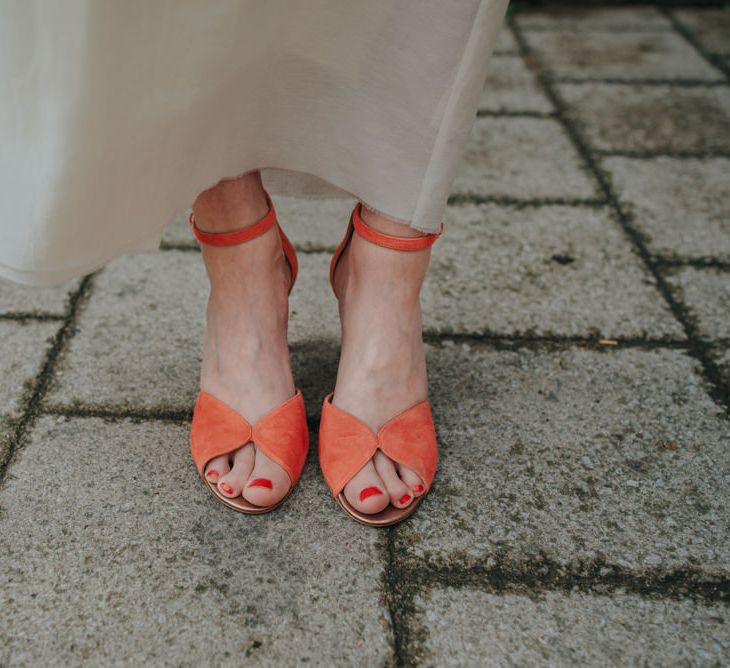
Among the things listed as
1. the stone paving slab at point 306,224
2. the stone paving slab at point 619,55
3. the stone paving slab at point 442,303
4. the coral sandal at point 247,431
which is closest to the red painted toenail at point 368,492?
the coral sandal at point 247,431

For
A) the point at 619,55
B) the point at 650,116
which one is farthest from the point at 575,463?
the point at 619,55

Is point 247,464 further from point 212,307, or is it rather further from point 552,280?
point 552,280

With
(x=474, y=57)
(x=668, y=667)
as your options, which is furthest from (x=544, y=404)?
(x=474, y=57)

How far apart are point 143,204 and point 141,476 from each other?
43 cm

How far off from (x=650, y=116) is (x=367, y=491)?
5.52 feet

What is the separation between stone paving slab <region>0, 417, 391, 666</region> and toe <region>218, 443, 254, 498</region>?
0.04 metres

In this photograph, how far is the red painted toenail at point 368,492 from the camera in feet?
3.28

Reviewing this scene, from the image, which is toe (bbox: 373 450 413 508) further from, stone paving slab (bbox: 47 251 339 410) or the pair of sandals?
stone paving slab (bbox: 47 251 339 410)

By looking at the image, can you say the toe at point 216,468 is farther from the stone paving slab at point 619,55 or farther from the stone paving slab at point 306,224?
the stone paving slab at point 619,55

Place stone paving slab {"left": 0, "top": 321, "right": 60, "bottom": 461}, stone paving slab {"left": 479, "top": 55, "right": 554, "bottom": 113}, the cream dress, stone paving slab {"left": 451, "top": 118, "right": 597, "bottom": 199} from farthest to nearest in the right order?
1. stone paving slab {"left": 479, "top": 55, "right": 554, "bottom": 113}
2. stone paving slab {"left": 451, "top": 118, "right": 597, "bottom": 199}
3. stone paving slab {"left": 0, "top": 321, "right": 60, "bottom": 461}
4. the cream dress

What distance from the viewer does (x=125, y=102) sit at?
0.75 meters

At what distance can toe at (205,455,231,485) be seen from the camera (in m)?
1.04

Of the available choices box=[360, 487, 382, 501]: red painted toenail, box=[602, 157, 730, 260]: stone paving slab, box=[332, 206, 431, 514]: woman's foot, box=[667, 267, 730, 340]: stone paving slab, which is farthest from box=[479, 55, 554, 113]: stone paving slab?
box=[360, 487, 382, 501]: red painted toenail

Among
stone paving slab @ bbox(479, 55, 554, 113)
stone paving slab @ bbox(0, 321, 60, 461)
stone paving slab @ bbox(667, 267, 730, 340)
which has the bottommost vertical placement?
stone paving slab @ bbox(0, 321, 60, 461)
